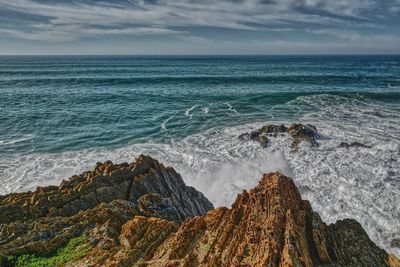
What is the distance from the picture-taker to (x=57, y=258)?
872 centimetres

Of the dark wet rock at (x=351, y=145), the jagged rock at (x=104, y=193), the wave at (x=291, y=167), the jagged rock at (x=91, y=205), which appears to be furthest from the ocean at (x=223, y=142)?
the jagged rock at (x=91, y=205)

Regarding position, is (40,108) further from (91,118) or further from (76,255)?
(76,255)

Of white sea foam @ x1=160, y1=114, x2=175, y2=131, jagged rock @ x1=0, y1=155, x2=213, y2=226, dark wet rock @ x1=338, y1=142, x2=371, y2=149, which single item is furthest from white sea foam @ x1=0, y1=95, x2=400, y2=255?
jagged rock @ x1=0, y1=155, x2=213, y2=226

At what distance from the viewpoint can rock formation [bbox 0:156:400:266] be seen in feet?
25.6

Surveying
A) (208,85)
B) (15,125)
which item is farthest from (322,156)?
(208,85)

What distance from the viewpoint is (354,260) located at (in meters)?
8.12

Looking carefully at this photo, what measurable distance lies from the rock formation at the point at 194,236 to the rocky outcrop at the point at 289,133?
55.9ft

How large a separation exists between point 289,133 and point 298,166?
6287 mm

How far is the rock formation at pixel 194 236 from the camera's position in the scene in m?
7.80

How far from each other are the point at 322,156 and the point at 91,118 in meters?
24.9

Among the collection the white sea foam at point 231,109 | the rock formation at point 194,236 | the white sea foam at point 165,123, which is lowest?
the white sea foam at point 165,123

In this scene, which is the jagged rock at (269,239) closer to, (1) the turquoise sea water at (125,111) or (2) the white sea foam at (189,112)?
(1) the turquoise sea water at (125,111)

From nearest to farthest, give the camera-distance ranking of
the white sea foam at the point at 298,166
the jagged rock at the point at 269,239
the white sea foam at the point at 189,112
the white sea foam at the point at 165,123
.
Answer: the jagged rock at the point at 269,239 < the white sea foam at the point at 298,166 < the white sea foam at the point at 165,123 < the white sea foam at the point at 189,112

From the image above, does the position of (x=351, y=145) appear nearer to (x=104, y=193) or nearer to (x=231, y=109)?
(x=231, y=109)
